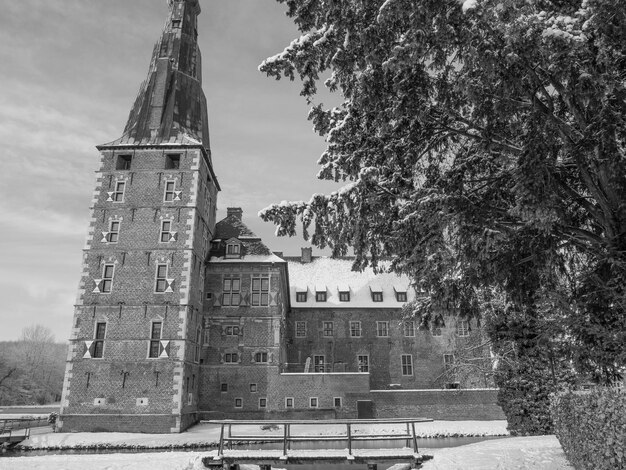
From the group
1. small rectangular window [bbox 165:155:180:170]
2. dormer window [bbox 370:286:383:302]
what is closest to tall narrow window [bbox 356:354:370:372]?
dormer window [bbox 370:286:383:302]

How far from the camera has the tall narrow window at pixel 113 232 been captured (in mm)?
26880

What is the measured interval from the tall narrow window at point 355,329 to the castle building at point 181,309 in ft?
7.40

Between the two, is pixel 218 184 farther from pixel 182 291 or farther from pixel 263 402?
pixel 263 402

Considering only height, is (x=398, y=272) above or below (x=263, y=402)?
above

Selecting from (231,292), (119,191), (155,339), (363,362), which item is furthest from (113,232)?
(363,362)

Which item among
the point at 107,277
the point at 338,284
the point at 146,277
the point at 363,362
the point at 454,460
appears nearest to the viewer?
the point at 454,460

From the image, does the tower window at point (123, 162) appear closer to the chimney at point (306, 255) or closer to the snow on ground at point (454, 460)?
the chimney at point (306, 255)

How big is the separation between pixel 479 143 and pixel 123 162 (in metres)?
25.4

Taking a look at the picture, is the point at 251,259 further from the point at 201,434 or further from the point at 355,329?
the point at 201,434

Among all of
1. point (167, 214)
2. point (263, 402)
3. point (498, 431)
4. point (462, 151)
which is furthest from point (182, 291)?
point (462, 151)

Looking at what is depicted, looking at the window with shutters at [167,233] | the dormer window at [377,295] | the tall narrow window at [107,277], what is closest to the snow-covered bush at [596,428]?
the window with shutters at [167,233]

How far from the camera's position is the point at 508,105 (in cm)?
624

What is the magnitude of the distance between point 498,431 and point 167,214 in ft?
68.3

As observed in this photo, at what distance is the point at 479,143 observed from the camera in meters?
7.78
